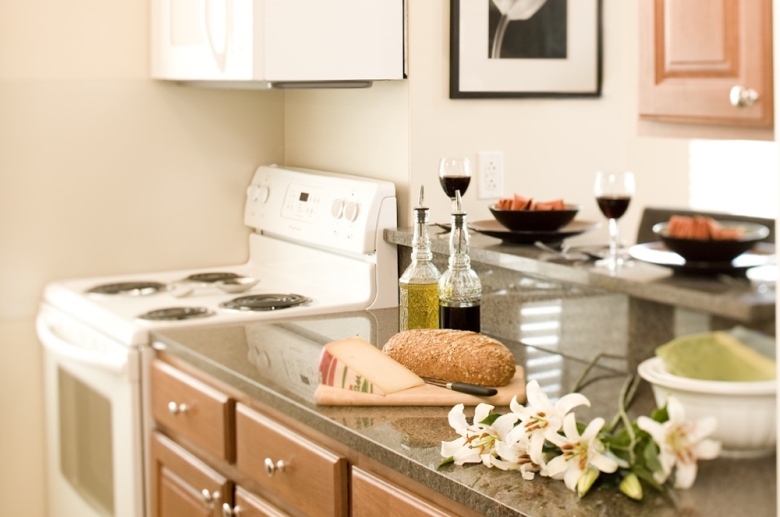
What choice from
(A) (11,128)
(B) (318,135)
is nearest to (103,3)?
(A) (11,128)

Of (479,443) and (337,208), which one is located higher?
(337,208)

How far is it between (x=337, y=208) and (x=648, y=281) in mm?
1037

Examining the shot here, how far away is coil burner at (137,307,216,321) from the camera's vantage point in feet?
7.91

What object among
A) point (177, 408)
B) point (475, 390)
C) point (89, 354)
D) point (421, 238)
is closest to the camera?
point (475, 390)

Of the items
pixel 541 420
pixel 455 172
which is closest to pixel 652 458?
pixel 541 420

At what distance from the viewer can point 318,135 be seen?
2979mm

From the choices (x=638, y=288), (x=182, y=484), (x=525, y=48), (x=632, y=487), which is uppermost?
(x=525, y=48)

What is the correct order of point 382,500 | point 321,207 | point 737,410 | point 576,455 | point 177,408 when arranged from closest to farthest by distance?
point 737,410 < point 576,455 < point 382,500 < point 177,408 < point 321,207

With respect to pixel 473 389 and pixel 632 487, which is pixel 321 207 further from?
pixel 632 487

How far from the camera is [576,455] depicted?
1376mm

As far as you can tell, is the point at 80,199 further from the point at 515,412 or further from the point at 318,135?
the point at 515,412

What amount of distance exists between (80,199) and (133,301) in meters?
0.43

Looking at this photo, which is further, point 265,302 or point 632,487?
point 265,302

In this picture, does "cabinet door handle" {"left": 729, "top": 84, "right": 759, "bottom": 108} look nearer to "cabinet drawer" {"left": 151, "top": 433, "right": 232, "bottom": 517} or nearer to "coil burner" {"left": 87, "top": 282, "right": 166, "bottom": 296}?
"cabinet drawer" {"left": 151, "top": 433, "right": 232, "bottom": 517}
